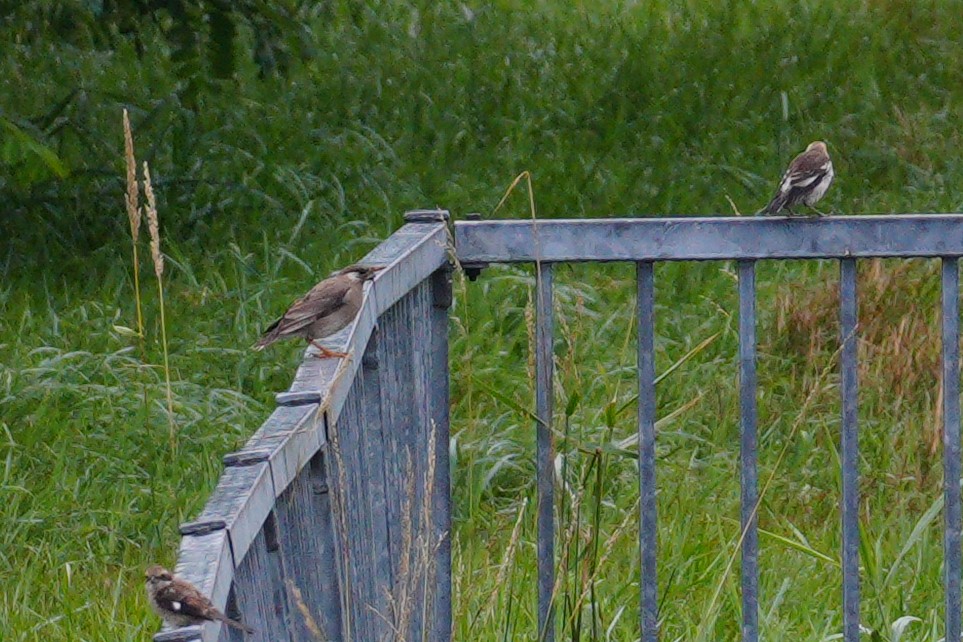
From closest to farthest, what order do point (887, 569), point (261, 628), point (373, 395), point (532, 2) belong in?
point (261, 628) → point (373, 395) → point (887, 569) → point (532, 2)

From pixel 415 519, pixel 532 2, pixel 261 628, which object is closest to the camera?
pixel 261 628

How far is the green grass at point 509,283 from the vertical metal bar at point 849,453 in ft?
0.74

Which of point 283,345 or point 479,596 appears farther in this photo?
point 283,345

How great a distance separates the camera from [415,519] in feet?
11.1

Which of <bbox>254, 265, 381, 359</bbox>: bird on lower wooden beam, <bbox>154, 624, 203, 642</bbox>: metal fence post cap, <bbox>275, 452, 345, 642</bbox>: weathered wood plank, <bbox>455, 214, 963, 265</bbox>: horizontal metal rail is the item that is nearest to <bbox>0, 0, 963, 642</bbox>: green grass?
<bbox>455, 214, 963, 265</bbox>: horizontal metal rail

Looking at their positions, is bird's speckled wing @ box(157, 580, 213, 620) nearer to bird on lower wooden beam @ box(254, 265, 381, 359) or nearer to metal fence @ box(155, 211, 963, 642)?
metal fence @ box(155, 211, 963, 642)

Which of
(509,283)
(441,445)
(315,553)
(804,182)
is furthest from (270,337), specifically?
(509,283)

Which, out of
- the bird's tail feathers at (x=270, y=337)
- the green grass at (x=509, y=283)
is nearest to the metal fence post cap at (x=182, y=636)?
the green grass at (x=509, y=283)

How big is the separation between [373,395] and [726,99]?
25.7 ft

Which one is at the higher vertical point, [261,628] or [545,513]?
[261,628]

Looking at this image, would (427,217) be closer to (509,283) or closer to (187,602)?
(187,602)

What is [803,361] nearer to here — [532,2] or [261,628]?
[261,628]

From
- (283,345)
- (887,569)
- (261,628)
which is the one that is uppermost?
(261,628)

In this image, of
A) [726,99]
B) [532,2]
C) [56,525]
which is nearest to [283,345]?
[56,525]
